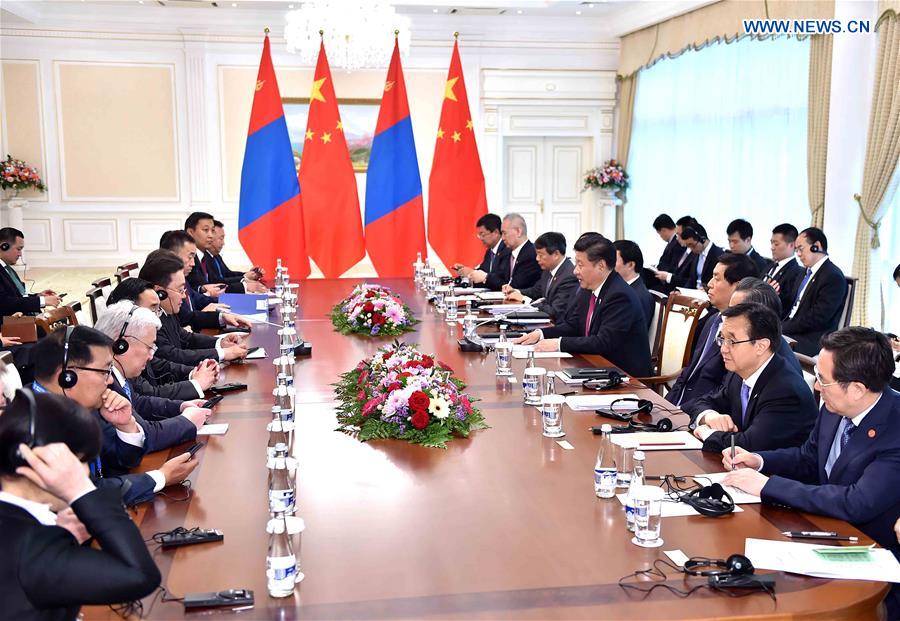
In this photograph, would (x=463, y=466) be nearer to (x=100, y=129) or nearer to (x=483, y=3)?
(x=483, y=3)

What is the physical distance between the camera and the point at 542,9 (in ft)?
36.0

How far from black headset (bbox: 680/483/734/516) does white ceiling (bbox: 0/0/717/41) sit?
865cm

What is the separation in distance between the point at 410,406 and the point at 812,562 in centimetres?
137

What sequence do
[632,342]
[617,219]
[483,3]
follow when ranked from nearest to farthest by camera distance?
[632,342], [483,3], [617,219]

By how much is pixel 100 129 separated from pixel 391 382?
958 cm

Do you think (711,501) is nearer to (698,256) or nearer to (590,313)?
(590,313)

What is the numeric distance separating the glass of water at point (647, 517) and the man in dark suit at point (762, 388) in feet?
2.78

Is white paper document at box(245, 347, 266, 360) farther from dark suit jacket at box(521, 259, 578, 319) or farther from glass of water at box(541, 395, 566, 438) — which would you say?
dark suit jacket at box(521, 259, 578, 319)

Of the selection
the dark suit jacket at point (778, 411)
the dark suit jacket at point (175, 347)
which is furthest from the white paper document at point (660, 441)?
the dark suit jacket at point (175, 347)

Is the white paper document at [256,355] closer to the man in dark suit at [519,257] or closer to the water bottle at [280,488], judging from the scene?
the water bottle at [280,488]

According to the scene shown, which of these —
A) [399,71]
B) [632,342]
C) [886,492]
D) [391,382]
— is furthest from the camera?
[399,71]

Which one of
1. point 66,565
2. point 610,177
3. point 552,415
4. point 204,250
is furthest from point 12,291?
point 610,177

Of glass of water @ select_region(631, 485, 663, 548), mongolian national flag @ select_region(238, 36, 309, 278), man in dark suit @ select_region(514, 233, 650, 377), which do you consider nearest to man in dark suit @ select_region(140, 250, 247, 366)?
man in dark suit @ select_region(514, 233, 650, 377)

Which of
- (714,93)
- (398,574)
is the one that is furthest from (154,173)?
(398,574)
